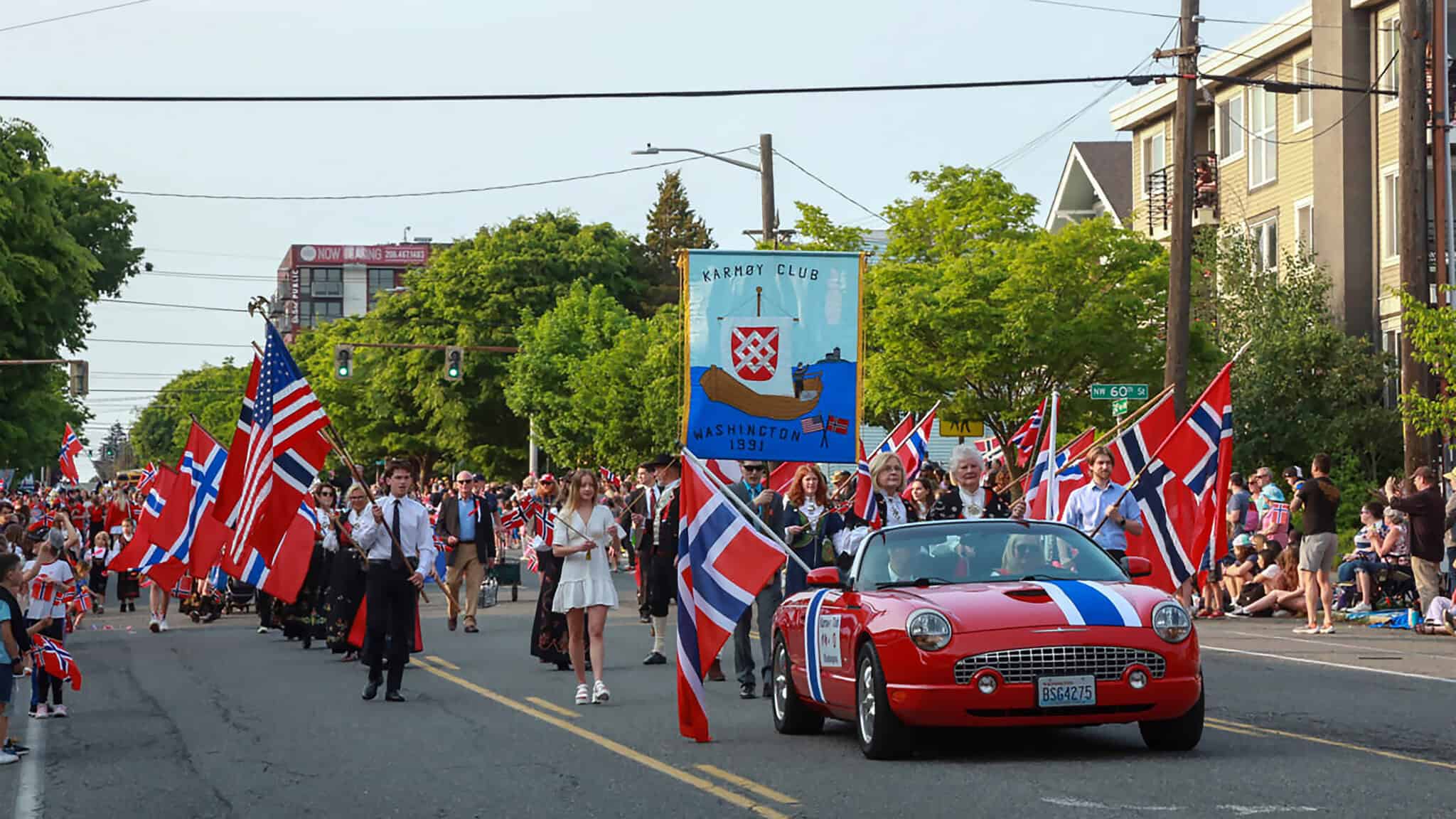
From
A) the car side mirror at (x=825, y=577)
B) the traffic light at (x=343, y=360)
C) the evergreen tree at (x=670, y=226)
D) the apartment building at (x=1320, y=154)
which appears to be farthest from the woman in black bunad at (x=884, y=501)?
the evergreen tree at (x=670, y=226)

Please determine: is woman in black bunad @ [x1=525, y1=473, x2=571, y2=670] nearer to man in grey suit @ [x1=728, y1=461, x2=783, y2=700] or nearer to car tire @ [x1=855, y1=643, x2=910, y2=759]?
man in grey suit @ [x1=728, y1=461, x2=783, y2=700]

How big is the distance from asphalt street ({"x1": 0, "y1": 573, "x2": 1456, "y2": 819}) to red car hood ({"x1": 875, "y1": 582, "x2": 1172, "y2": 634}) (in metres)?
0.73

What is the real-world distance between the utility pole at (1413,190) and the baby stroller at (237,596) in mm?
15214

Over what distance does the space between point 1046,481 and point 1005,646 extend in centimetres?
933

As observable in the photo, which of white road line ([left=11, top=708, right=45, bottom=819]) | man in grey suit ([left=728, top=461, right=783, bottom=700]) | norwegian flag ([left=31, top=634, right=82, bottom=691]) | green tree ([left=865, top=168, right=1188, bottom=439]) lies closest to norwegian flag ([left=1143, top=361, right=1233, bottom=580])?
man in grey suit ([left=728, top=461, right=783, bottom=700])

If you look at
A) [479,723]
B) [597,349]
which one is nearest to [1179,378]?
[479,723]

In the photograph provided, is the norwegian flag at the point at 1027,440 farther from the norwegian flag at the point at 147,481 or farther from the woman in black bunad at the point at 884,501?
the norwegian flag at the point at 147,481

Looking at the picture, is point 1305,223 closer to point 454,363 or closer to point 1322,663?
point 454,363

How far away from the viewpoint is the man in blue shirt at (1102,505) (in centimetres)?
1844

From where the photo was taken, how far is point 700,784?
10273mm

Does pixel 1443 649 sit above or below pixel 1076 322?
below

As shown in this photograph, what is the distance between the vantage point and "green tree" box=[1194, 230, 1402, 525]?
3781 centimetres

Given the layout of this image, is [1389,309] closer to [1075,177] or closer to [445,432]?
[1075,177]

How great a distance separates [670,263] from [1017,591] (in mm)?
113777
